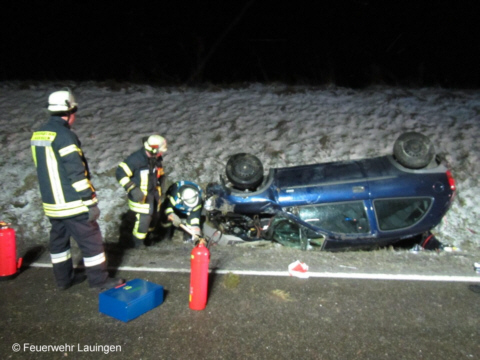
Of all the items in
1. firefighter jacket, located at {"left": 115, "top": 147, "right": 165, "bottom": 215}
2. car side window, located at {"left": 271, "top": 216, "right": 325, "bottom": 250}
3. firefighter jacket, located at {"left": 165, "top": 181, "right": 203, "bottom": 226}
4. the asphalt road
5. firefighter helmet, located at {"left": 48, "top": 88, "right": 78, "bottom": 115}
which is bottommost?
the asphalt road

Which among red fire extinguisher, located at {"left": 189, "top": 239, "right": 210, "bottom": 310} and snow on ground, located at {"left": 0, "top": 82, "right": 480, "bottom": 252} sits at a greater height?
snow on ground, located at {"left": 0, "top": 82, "right": 480, "bottom": 252}

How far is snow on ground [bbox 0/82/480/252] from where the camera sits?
7406 millimetres

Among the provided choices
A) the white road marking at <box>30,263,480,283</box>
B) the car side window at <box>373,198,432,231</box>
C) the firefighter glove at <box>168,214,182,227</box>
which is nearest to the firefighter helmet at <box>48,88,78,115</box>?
the white road marking at <box>30,263,480,283</box>

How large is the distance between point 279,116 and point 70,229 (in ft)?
23.5

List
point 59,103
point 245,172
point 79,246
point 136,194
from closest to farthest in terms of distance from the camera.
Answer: point 59,103 < point 79,246 < point 136,194 < point 245,172

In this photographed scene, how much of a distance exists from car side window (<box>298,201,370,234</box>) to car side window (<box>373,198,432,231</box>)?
0.75ft

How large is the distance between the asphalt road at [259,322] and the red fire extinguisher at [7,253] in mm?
127

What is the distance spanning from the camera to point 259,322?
4.07 metres

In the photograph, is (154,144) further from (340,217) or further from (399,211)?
(399,211)

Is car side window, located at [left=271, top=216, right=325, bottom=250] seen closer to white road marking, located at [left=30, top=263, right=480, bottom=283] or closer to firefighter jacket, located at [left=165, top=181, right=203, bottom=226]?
white road marking, located at [left=30, top=263, right=480, bottom=283]

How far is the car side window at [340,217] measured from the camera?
230 inches

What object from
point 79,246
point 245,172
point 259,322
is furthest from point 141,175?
point 259,322

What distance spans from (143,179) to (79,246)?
1649 millimetres

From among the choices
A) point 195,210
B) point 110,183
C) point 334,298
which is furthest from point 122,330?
point 110,183
